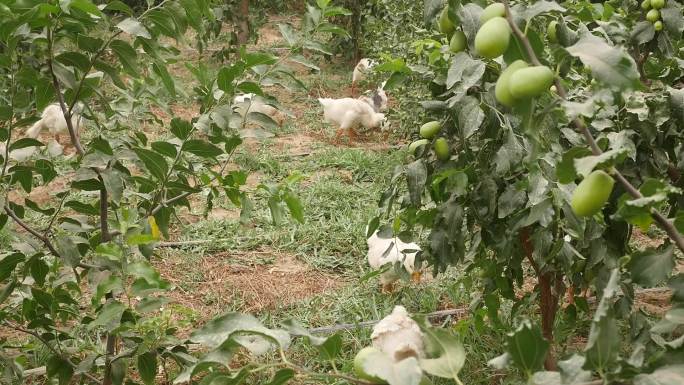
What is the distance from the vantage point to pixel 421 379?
705mm

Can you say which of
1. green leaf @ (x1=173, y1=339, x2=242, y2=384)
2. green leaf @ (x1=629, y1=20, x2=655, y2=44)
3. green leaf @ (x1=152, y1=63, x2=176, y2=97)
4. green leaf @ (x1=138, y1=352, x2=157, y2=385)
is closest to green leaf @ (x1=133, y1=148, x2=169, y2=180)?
green leaf @ (x1=152, y1=63, x2=176, y2=97)

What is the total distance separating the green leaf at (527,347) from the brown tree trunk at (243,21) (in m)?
6.76

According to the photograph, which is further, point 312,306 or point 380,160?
point 380,160

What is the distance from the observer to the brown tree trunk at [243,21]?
7.19 m

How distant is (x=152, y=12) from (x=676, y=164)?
4.01ft

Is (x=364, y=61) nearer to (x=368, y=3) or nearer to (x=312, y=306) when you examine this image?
(x=368, y=3)

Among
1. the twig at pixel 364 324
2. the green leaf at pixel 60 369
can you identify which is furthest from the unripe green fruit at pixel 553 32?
the twig at pixel 364 324

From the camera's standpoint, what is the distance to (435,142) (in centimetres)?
163

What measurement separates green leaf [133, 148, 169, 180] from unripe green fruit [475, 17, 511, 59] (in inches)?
34.9

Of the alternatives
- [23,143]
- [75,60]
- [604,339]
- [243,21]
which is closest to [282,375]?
[604,339]

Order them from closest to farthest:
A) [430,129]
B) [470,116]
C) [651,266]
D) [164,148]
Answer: [651,266]
[470,116]
[164,148]
[430,129]

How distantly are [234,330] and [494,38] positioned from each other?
39cm

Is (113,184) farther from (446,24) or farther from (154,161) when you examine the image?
(446,24)

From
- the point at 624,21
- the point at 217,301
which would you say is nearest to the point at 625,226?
the point at 624,21
